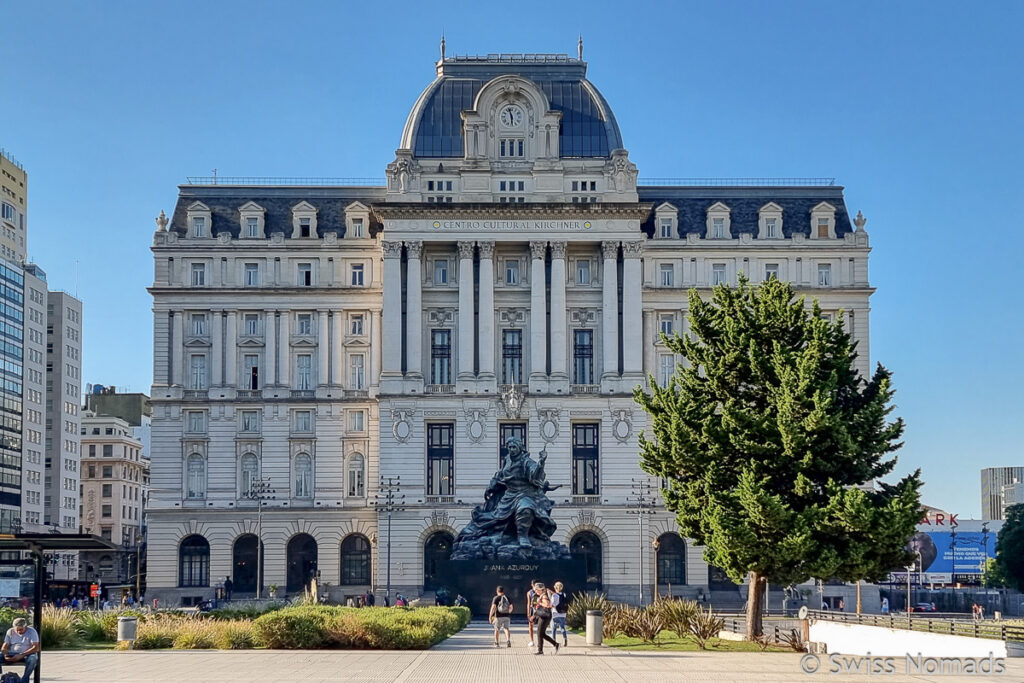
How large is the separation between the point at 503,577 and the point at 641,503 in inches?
1246

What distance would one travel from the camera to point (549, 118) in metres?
112

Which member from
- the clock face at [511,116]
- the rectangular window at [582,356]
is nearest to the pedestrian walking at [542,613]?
the rectangular window at [582,356]

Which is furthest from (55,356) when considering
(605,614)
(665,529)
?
(605,614)

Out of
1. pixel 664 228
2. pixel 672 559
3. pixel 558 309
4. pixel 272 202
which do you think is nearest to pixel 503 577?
pixel 672 559

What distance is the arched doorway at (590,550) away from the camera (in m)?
108

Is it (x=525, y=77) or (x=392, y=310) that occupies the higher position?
(x=525, y=77)

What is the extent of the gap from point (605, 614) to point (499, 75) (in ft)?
220

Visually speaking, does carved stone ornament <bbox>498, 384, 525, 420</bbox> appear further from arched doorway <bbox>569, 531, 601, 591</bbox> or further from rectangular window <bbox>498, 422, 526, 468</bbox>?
arched doorway <bbox>569, 531, 601, 591</bbox>

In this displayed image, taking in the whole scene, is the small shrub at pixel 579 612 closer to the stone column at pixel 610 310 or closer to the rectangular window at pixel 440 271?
the stone column at pixel 610 310

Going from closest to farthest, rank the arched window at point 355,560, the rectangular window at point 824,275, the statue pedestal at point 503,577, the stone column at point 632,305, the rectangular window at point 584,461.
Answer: the statue pedestal at point 503,577, the rectangular window at point 584,461, the stone column at point 632,305, the arched window at point 355,560, the rectangular window at point 824,275

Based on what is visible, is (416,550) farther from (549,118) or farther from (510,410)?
(549,118)

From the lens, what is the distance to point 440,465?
10856 centimetres

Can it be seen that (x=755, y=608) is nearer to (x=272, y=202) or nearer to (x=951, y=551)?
(x=272, y=202)

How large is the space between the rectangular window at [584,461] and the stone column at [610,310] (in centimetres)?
433
